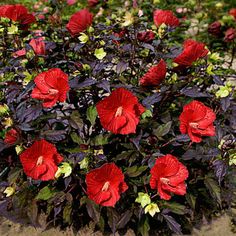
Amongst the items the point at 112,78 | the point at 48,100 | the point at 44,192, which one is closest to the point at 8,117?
the point at 48,100

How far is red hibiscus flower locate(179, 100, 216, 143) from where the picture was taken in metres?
1.85

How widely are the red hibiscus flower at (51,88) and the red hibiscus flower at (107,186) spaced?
350 millimetres

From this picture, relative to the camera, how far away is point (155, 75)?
184 centimetres

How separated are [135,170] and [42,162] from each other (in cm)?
41

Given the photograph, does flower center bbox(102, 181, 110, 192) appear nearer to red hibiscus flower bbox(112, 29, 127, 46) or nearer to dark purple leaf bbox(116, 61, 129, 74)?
dark purple leaf bbox(116, 61, 129, 74)

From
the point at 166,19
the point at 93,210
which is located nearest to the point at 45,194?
the point at 93,210

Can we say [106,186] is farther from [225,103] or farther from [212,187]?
[225,103]

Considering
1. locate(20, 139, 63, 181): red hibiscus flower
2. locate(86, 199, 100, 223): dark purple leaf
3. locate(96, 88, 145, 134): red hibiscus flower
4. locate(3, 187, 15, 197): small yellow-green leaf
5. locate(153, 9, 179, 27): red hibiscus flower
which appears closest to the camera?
locate(96, 88, 145, 134): red hibiscus flower

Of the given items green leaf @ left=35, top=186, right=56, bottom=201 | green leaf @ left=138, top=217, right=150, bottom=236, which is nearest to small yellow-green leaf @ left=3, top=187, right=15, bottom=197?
green leaf @ left=35, top=186, right=56, bottom=201

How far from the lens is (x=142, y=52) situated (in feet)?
7.43

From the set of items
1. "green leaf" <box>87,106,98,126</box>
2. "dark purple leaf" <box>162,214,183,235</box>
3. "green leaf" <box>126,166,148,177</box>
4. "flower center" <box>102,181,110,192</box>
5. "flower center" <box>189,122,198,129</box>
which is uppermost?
"green leaf" <box>87,106,98,126</box>

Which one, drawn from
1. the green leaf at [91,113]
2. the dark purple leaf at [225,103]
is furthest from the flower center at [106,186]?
the dark purple leaf at [225,103]

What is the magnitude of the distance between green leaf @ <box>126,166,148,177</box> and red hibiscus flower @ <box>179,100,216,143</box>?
260 millimetres

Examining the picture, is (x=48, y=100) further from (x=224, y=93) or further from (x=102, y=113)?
(x=224, y=93)
